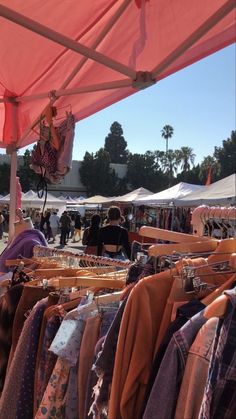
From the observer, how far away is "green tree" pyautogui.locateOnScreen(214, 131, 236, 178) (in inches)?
2808

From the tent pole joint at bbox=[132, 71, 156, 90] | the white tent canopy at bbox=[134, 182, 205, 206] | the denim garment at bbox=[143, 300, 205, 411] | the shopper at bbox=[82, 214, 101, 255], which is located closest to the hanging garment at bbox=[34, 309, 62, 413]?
the denim garment at bbox=[143, 300, 205, 411]

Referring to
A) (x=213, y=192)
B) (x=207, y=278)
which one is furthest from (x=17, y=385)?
(x=213, y=192)

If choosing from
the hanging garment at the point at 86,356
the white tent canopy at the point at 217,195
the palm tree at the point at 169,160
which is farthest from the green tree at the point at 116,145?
the hanging garment at the point at 86,356

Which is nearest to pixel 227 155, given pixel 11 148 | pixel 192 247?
pixel 11 148

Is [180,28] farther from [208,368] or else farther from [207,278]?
[208,368]

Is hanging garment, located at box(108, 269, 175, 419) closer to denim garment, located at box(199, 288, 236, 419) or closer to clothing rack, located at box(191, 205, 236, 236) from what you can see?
denim garment, located at box(199, 288, 236, 419)

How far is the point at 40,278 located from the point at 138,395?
1227 mm

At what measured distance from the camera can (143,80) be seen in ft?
8.73

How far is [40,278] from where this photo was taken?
8.48ft

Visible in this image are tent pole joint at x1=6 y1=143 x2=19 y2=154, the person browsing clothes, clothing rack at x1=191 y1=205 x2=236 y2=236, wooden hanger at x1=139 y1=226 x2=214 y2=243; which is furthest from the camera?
the person browsing clothes

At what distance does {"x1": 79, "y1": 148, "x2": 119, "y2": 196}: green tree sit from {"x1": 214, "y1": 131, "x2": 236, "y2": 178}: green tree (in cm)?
1848

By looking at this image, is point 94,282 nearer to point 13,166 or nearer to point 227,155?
point 13,166

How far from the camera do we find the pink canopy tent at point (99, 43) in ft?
8.38

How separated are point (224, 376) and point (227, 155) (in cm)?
7345
